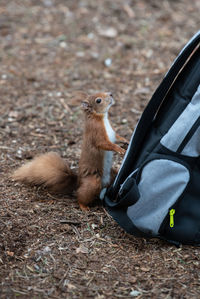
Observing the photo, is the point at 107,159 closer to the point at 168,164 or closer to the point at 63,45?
the point at 168,164

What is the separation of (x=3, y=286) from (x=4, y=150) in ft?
5.51

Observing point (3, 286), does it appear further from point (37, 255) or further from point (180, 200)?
point (180, 200)

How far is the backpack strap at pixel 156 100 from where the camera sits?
251 cm

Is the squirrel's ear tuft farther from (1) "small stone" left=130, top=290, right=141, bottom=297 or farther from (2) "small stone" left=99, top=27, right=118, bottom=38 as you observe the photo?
(2) "small stone" left=99, top=27, right=118, bottom=38

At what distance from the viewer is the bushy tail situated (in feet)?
10.3

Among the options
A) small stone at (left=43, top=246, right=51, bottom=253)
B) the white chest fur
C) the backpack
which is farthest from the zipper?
small stone at (left=43, top=246, right=51, bottom=253)

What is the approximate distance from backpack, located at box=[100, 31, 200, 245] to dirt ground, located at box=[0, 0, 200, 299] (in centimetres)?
16

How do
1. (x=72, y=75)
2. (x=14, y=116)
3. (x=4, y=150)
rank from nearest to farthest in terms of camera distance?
(x=4, y=150) < (x=14, y=116) < (x=72, y=75)

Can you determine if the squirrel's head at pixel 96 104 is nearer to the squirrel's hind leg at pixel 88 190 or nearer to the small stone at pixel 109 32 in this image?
the squirrel's hind leg at pixel 88 190

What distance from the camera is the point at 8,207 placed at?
2.97m

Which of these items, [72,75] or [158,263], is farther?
[72,75]

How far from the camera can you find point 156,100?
8.57 feet

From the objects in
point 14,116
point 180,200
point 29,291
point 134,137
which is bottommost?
point 14,116

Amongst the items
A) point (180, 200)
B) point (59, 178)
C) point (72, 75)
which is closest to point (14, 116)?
point (72, 75)
